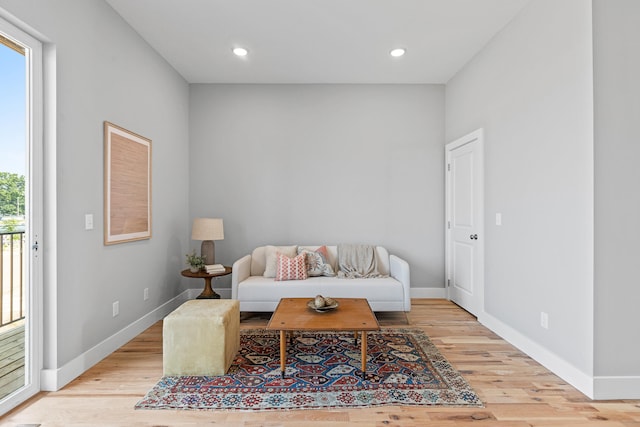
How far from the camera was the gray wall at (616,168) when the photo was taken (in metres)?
2.11

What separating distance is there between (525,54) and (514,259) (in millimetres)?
1743

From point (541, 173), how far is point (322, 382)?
227 cm

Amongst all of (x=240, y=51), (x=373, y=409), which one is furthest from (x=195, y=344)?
(x=240, y=51)

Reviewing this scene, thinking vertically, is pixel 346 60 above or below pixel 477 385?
above

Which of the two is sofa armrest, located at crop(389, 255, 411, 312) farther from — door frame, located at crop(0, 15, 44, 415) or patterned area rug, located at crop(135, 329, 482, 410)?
door frame, located at crop(0, 15, 44, 415)

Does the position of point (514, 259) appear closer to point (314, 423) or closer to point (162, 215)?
point (314, 423)

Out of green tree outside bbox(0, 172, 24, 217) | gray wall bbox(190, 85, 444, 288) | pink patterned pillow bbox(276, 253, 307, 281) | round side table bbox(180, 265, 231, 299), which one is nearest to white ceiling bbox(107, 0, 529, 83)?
gray wall bbox(190, 85, 444, 288)

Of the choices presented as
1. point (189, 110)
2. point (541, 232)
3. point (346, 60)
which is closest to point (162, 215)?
point (189, 110)

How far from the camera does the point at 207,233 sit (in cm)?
384

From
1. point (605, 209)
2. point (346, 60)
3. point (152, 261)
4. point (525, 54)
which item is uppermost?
point (346, 60)

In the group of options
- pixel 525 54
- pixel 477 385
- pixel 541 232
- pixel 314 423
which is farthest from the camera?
pixel 525 54

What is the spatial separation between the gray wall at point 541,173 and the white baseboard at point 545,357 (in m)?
0.05

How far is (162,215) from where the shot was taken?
3.72 metres

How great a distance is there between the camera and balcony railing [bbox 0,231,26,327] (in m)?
1.98
